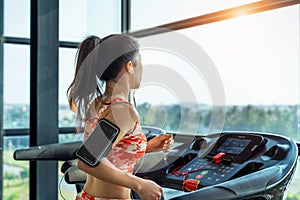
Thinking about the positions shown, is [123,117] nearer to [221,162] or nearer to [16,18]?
[221,162]

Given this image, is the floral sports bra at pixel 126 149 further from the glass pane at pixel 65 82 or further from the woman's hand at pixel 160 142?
the glass pane at pixel 65 82

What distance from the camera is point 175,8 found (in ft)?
12.1

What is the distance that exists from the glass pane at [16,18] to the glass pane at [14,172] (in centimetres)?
90

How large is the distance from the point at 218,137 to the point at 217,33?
106 cm

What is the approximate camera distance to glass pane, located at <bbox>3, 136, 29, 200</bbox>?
12.8 ft

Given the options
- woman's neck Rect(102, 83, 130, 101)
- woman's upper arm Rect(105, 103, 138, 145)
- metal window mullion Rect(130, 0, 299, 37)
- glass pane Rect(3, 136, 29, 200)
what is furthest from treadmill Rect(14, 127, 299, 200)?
glass pane Rect(3, 136, 29, 200)

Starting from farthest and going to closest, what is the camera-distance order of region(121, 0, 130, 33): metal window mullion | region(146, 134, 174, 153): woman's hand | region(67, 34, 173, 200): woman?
region(121, 0, 130, 33): metal window mullion
region(146, 134, 174, 153): woman's hand
region(67, 34, 173, 200): woman

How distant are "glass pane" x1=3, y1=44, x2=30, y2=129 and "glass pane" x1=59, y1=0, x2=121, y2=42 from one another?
1.29 feet

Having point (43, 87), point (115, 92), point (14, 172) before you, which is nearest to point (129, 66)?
point (115, 92)

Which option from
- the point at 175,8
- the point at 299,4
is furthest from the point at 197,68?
the point at 175,8

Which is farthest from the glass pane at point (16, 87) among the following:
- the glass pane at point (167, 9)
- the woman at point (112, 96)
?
the woman at point (112, 96)

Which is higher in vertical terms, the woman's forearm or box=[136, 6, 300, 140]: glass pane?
box=[136, 6, 300, 140]: glass pane

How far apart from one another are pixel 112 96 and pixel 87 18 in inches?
98.4

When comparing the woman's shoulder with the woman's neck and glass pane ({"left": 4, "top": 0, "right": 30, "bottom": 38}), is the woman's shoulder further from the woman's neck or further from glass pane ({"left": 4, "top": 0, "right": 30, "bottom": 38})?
glass pane ({"left": 4, "top": 0, "right": 30, "bottom": 38})
